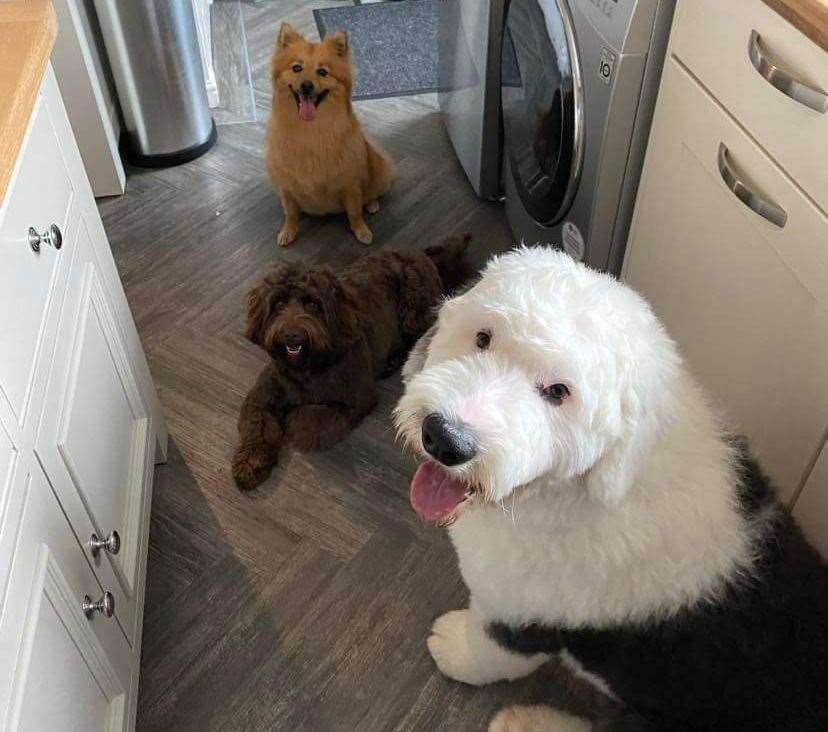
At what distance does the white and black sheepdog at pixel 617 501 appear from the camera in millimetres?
841

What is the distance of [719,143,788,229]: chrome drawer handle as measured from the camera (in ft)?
3.69

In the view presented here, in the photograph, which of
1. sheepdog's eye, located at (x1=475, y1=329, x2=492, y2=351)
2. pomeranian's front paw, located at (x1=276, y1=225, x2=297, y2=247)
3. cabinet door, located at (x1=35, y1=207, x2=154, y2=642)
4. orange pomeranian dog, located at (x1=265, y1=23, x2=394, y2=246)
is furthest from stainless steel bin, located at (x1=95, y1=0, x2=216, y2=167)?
sheepdog's eye, located at (x1=475, y1=329, x2=492, y2=351)

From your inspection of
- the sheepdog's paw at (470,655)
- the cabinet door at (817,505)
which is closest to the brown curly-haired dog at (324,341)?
the sheepdog's paw at (470,655)

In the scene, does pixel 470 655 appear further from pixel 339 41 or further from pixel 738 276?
pixel 339 41

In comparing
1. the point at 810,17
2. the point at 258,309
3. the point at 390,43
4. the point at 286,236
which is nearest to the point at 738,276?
the point at 810,17

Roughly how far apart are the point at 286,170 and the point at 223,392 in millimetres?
677

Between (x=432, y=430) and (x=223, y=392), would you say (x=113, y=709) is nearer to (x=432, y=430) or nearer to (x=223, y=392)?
(x=432, y=430)

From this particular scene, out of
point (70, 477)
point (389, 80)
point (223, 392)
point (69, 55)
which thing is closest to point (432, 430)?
point (70, 477)

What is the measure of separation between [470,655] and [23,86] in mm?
1043

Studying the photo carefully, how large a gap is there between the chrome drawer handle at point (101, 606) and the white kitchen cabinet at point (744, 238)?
883 mm

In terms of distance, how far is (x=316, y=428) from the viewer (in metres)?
1.70

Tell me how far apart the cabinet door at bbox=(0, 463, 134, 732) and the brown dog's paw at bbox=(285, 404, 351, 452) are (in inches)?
24.4

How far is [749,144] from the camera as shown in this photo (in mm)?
1176

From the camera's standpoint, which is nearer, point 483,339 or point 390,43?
point 483,339
